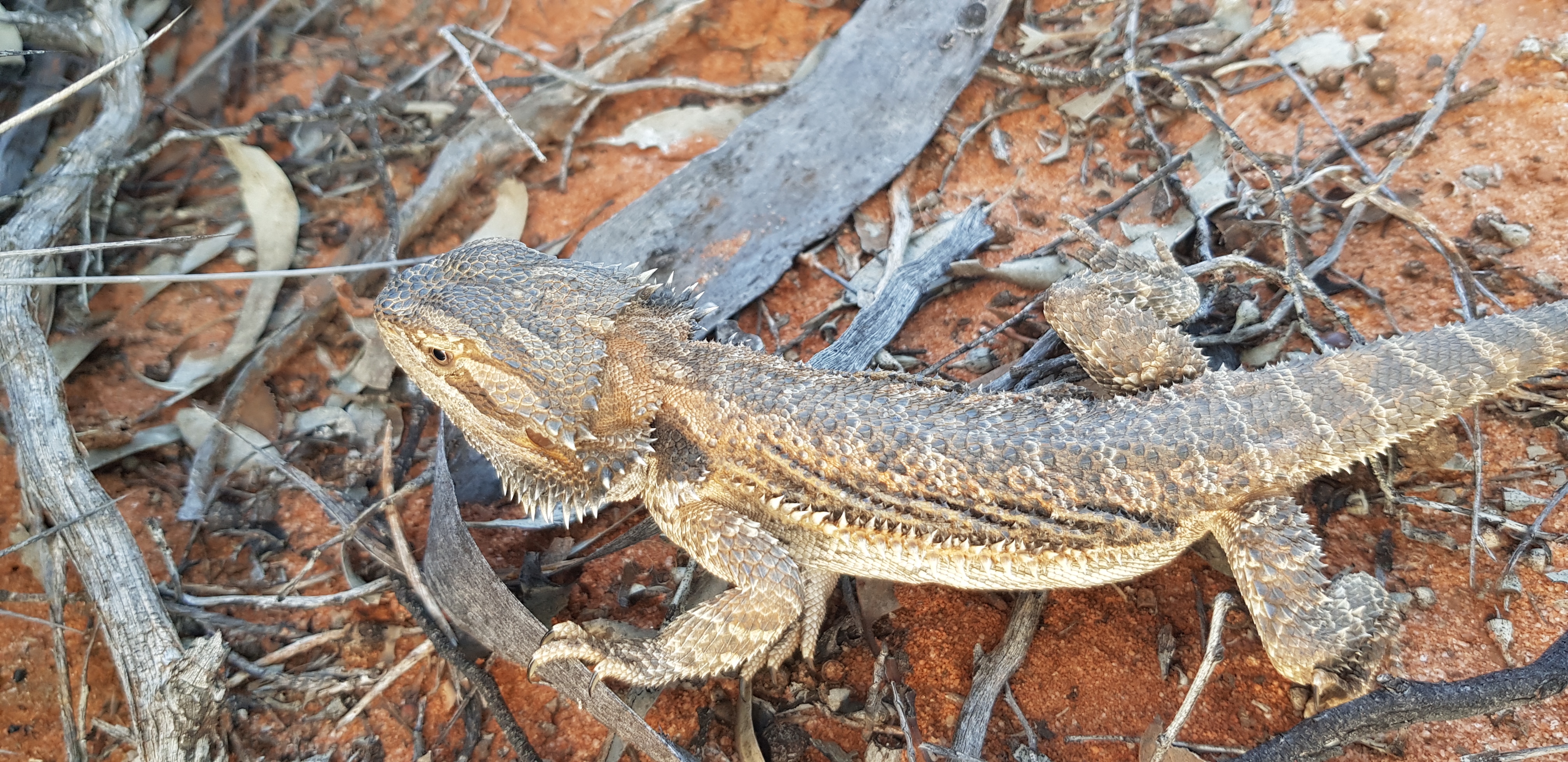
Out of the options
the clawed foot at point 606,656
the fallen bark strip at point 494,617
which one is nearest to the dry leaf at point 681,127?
the fallen bark strip at point 494,617

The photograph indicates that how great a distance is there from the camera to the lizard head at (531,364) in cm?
276

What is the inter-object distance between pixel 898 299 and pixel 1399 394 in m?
1.83

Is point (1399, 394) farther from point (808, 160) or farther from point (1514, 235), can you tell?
point (808, 160)

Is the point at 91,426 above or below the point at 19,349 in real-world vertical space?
below

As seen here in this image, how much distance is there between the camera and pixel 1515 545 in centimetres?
278

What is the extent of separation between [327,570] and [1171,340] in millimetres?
3444

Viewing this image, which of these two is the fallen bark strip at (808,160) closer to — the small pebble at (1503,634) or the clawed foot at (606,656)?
the clawed foot at (606,656)

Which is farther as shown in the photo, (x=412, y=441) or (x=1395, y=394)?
(x=412, y=441)

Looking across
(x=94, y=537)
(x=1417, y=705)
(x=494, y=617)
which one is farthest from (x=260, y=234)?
(x=1417, y=705)

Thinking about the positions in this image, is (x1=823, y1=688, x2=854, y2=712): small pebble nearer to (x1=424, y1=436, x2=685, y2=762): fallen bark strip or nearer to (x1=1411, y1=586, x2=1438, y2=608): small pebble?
(x1=424, y1=436, x2=685, y2=762): fallen bark strip

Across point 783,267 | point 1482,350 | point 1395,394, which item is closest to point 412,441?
point 783,267

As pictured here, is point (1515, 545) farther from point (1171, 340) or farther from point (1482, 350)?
point (1171, 340)

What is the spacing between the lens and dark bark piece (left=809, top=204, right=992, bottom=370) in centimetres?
358

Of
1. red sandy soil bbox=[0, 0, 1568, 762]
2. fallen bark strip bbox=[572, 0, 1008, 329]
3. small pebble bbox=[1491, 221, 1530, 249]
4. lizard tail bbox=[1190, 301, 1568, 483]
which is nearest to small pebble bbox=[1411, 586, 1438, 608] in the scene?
red sandy soil bbox=[0, 0, 1568, 762]
